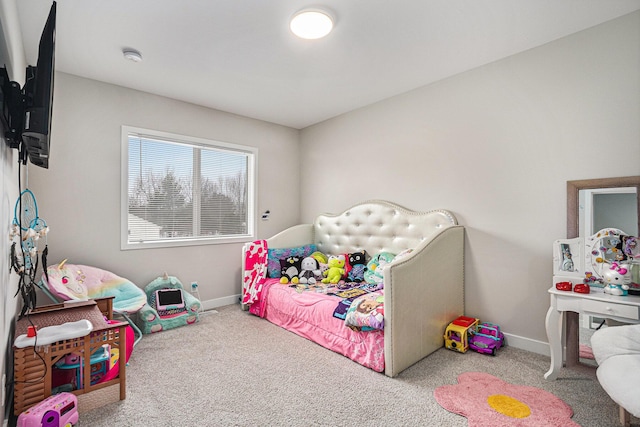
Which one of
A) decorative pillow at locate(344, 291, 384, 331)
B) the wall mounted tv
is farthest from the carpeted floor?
the wall mounted tv

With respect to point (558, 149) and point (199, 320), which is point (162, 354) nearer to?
point (199, 320)

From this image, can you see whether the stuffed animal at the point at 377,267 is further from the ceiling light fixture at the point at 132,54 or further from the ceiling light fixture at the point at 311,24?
the ceiling light fixture at the point at 132,54

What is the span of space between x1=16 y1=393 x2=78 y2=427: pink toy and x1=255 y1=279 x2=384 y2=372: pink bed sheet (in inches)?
64.7

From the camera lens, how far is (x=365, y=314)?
2.29m

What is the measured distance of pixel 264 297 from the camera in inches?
132

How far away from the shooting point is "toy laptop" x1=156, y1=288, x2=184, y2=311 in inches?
124

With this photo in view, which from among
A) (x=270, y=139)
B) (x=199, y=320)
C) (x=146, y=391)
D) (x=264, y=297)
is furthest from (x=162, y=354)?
(x=270, y=139)

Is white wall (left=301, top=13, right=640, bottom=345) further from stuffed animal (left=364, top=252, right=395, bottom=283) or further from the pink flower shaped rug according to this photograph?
the pink flower shaped rug

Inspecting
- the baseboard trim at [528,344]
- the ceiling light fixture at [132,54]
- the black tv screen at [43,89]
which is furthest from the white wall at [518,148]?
the black tv screen at [43,89]

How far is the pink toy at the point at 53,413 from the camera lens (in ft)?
4.93

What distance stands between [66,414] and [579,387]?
296 centimetres

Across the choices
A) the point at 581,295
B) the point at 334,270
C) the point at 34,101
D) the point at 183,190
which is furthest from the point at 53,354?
the point at 581,295

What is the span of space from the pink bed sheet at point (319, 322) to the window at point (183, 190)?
1.05m

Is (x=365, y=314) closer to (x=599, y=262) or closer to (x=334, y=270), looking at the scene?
(x=334, y=270)
